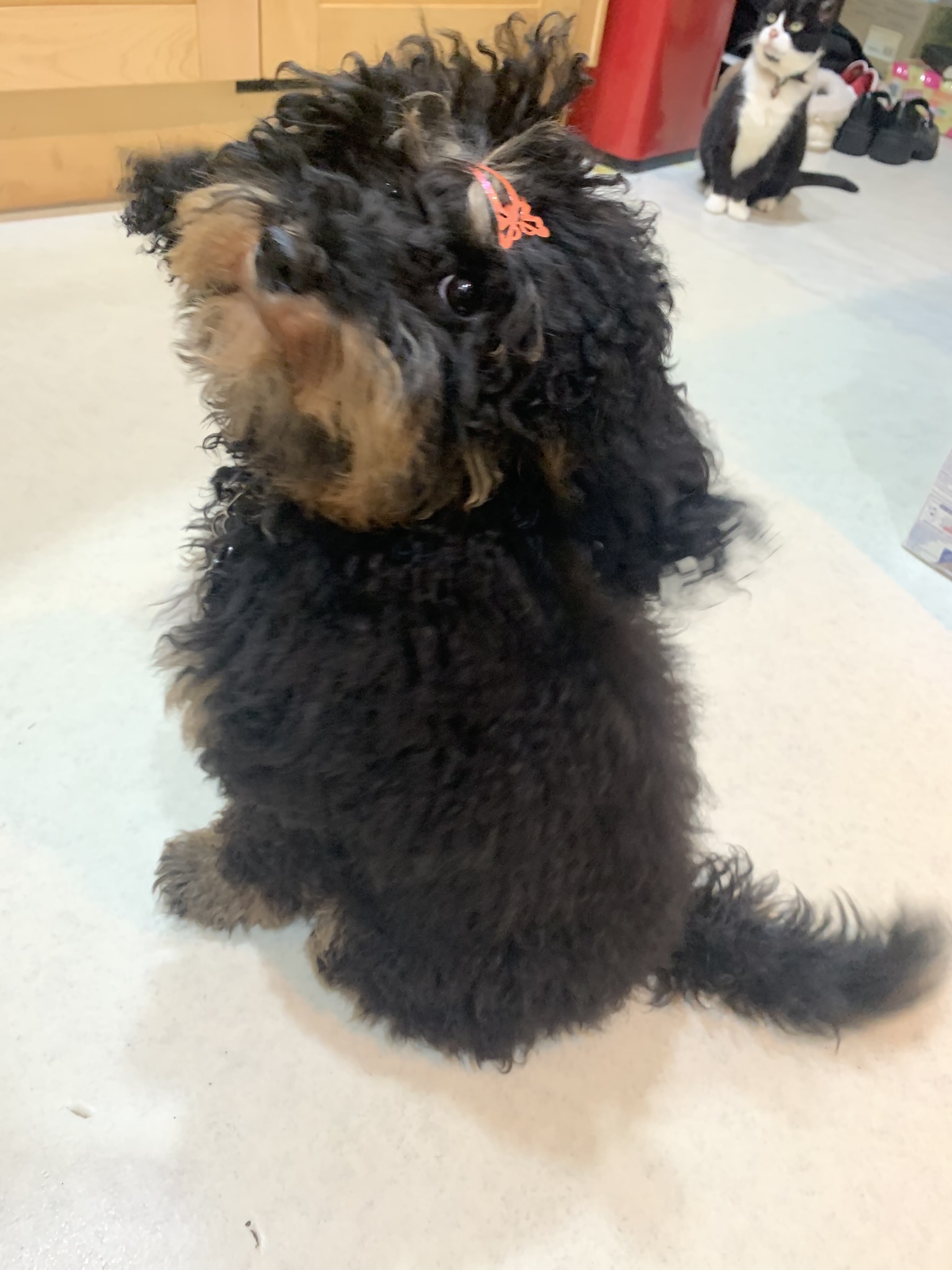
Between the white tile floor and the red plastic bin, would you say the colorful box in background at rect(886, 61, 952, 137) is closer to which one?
the red plastic bin

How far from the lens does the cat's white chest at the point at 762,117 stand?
8.04 feet

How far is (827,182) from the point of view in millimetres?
2811

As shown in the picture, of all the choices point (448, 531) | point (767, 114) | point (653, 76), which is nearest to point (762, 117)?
point (767, 114)

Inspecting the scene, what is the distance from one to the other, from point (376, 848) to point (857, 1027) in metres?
0.61

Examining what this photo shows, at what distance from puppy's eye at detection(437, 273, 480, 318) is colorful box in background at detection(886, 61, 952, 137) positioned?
338 centimetres

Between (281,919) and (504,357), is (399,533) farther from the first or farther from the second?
(281,919)

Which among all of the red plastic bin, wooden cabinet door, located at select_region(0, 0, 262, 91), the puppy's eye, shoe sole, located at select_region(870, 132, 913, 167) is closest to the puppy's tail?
the puppy's eye

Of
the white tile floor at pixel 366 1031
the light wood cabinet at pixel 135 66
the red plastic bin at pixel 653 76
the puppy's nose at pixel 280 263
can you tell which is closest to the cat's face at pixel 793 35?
the red plastic bin at pixel 653 76

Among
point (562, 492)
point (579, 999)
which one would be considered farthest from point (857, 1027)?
point (562, 492)

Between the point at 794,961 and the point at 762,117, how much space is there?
227 centimetres

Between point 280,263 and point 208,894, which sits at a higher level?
point 280,263

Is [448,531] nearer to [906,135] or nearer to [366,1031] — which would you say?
[366,1031]

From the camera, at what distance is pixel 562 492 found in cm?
67

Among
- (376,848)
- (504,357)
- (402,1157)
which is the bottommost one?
(402,1157)
